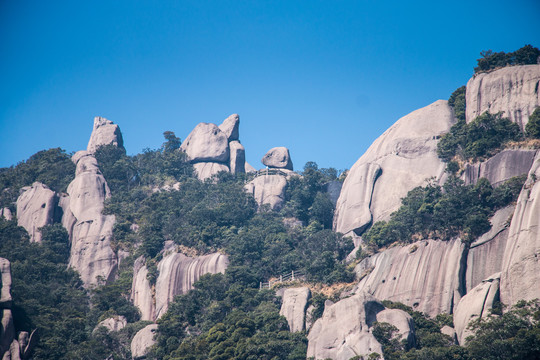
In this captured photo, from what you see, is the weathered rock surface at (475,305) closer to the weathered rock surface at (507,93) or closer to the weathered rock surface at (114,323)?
the weathered rock surface at (507,93)

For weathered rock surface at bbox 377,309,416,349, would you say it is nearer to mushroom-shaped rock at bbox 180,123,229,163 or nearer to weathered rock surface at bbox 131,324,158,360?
weathered rock surface at bbox 131,324,158,360

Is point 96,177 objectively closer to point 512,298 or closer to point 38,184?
point 38,184

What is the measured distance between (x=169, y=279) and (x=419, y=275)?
2537 centimetres

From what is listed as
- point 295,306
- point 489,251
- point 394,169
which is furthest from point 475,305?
point 394,169

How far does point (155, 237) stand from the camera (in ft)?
226

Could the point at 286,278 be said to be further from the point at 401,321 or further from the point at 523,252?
the point at 523,252

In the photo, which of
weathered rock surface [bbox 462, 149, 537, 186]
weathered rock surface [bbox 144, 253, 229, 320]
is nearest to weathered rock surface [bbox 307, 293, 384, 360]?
weathered rock surface [bbox 462, 149, 537, 186]

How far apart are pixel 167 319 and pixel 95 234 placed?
23.3 metres

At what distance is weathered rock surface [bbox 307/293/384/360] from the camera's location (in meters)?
41.6

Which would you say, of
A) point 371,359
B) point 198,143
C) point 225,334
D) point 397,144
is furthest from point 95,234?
point 371,359

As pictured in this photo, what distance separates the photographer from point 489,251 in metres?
49.0

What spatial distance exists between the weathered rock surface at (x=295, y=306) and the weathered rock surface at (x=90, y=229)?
2581cm

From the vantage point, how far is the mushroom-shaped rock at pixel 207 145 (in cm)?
9381

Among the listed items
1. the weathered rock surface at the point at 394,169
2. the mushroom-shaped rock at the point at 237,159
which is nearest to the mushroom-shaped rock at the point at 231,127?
the mushroom-shaped rock at the point at 237,159
